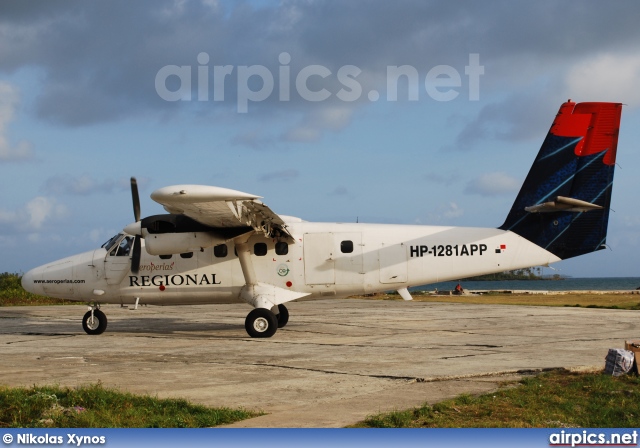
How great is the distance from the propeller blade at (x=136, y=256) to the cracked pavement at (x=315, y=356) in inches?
69.3

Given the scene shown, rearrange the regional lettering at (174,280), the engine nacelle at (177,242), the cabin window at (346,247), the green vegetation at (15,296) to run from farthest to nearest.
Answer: the green vegetation at (15,296)
the regional lettering at (174,280)
the cabin window at (346,247)
the engine nacelle at (177,242)

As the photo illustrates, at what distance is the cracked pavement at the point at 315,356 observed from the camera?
9.44 meters

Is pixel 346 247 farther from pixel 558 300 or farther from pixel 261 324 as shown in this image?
pixel 558 300

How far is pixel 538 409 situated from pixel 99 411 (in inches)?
200

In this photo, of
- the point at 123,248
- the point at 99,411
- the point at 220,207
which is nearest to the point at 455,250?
the point at 220,207

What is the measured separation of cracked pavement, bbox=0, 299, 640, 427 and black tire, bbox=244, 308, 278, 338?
0.30 metres

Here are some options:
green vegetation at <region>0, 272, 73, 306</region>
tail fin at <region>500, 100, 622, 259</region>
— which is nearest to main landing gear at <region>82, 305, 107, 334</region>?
tail fin at <region>500, 100, 622, 259</region>

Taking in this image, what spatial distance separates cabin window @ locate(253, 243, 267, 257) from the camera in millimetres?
18422

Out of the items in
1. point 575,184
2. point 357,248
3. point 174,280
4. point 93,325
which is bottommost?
point 93,325

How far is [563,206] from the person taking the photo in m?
17.5

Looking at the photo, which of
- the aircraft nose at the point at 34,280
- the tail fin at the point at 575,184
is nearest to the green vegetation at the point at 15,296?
the aircraft nose at the point at 34,280

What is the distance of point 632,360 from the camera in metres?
10.4

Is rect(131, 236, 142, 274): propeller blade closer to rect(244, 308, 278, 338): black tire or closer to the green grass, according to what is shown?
rect(244, 308, 278, 338): black tire

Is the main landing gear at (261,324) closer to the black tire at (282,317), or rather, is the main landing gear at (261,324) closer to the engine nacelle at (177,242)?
the engine nacelle at (177,242)
